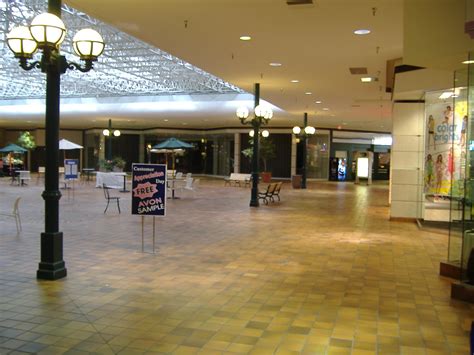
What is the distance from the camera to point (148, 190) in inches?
309

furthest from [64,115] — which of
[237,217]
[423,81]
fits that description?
[423,81]

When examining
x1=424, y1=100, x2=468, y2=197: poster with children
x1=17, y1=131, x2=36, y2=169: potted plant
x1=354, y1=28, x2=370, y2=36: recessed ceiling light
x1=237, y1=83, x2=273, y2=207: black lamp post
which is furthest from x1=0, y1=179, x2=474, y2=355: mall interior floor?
x1=17, y1=131, x2=36, y2=169: potted plant

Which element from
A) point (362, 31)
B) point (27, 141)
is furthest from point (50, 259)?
point (27, 141)

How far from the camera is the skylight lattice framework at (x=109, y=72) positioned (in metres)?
15.5

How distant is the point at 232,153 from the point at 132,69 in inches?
594

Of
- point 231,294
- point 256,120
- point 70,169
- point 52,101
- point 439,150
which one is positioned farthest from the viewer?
point 70,169

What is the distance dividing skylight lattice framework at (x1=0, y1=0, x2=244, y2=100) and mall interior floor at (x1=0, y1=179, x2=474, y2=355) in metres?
7.76

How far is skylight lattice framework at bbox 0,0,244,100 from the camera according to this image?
1547cm

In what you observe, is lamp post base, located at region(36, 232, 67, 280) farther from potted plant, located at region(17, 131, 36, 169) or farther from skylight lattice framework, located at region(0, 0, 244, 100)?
potted plant, located at region(17, 131, 36, 169)

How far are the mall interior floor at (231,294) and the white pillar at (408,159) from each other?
2.35 m

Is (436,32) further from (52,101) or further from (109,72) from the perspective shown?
(109,72)

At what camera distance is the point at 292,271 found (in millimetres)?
6852

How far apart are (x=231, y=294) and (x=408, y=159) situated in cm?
882

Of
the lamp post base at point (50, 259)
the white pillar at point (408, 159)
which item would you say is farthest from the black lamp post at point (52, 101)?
the white pillar at point (408, 159)
